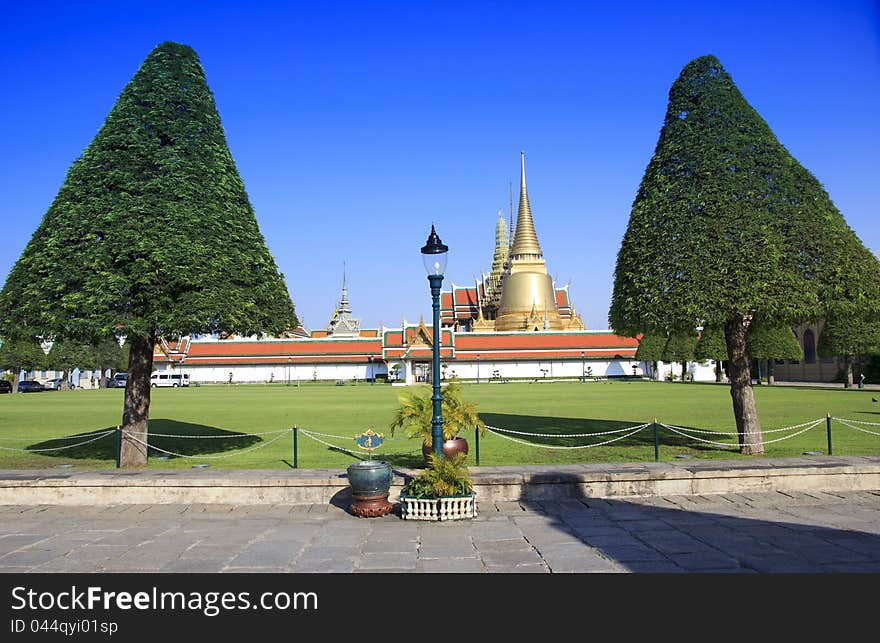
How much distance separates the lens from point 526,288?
9500 centimetres

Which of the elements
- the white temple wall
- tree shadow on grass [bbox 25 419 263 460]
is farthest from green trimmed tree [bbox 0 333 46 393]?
tree shadow on grass [bbox 25 419 263 460]

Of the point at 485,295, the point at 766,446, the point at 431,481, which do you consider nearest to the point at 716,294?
the point at 766,446

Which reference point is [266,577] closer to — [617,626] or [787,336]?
[617,626]

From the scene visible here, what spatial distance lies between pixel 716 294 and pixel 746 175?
2505mm

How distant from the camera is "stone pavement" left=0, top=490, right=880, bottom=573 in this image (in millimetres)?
6664

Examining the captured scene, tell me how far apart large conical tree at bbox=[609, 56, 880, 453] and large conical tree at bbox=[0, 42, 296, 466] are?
7753mm

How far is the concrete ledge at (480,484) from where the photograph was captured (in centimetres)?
999

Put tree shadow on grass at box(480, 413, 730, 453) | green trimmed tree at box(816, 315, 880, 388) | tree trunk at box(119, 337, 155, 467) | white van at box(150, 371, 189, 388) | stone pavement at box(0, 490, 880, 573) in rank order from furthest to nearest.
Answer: white van at box(150, 371, 189, 388) < green trimmed tree at box(816, 315, 880, 388) < tree shadow on grass at box(480, 413, 730, 453) < tree trunk at box(119, 337, 155, 467) < stone pavement at box(0, 490, 880, 573)

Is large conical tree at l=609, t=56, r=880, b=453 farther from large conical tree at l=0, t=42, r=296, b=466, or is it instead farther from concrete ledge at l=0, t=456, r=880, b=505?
large conical tree at l=0, t=42, r=296, b=466

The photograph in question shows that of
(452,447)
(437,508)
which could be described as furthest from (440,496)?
(452,447)

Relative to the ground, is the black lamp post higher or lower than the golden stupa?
lower

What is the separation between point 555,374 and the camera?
73438 mm

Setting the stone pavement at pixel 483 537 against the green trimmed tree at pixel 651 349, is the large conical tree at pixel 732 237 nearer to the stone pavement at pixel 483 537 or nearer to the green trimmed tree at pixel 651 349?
the stone pavement at pixel 483 537

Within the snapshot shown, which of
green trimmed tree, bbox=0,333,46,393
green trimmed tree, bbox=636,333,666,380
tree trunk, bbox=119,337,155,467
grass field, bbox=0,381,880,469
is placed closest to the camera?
tree trunk, bbox=119,337,155,467
